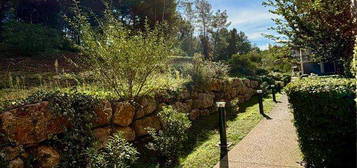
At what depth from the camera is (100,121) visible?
14.8ft

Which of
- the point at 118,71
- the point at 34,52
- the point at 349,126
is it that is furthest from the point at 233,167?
the point at 34,52

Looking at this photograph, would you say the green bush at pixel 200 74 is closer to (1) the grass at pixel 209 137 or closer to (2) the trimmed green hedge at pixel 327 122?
(1) the grass at pixel 209 137

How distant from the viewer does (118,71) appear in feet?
17.0

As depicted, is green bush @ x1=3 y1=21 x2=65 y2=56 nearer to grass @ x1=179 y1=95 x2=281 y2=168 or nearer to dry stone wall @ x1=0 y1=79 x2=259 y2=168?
dry stone wall @ x1=0 y1=79 x2=259 y2=168

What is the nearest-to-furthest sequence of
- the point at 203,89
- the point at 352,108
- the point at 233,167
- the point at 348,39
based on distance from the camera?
the point at 352,108
the point at 233,167
the point at 348,39
the point at 203,89

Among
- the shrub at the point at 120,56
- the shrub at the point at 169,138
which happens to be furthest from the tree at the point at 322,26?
the shrub at the point at 169,138

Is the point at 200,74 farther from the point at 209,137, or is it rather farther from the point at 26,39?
the point at 26,39

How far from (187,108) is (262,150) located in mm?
2686

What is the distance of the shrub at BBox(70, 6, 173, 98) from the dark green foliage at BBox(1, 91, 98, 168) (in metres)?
1.10

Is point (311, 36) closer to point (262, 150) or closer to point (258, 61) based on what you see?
point (262, 150)

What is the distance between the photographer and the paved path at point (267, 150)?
3.96 m

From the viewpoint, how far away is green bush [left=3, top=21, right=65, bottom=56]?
1107 centimetres

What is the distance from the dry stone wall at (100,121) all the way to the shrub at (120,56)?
487 millimetres

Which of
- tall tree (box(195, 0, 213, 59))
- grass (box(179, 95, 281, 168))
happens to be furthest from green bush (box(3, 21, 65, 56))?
tall tree (box(195, 0, 213, 59))
